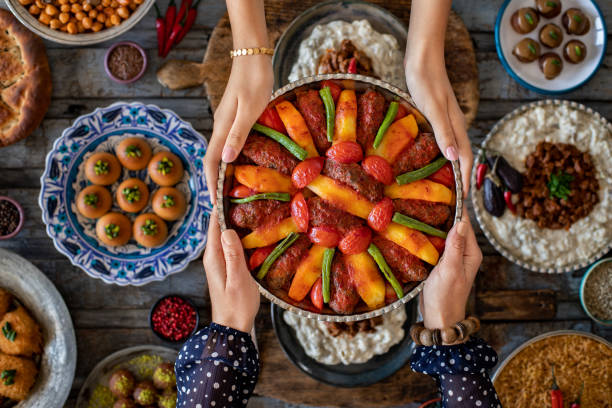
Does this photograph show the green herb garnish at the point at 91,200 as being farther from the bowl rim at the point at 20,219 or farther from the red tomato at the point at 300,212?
the red tomato at the point at 300,212

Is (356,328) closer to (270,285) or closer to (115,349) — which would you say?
(270,285)

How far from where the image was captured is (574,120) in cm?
298

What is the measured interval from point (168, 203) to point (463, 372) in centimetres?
181

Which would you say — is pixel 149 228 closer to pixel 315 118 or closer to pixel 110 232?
pixel 110 232

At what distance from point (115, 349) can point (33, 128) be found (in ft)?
4.76

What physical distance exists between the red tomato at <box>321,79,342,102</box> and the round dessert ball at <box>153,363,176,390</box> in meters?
1.88

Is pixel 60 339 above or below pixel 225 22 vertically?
below

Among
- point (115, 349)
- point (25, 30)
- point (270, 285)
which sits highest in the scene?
point (25, 30)

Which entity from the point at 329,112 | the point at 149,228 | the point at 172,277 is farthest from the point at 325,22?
the point at 172,277

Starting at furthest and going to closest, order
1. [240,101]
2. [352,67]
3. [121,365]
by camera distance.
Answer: [121,365]
[352,67]
[240,101]

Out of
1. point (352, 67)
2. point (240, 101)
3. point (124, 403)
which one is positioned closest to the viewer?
point (240, 101)

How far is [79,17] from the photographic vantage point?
2840 mm

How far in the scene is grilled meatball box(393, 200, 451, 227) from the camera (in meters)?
2.10

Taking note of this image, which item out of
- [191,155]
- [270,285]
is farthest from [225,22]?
[270,285]
